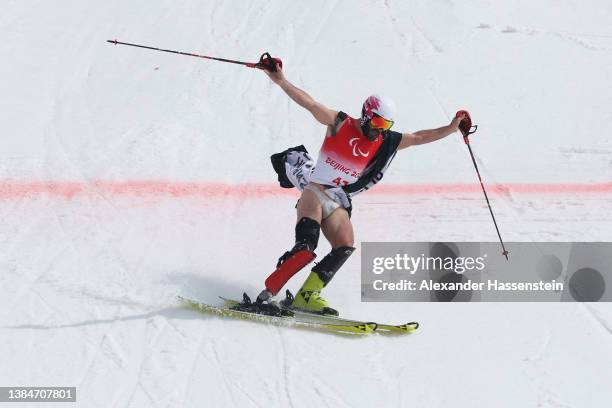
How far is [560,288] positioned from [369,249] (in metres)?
1.61

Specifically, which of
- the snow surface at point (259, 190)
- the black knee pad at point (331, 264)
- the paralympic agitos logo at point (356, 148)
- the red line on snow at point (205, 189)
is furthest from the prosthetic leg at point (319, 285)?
the red line on snow at point (205, 189)

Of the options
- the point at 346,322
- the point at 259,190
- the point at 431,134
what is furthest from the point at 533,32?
the point at 346,322

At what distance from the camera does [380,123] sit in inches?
244

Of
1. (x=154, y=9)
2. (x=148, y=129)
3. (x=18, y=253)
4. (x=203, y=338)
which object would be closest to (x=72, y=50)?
(x=154, y=9)

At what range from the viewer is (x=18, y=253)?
692cm

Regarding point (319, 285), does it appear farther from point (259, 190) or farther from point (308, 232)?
point (259, 190)

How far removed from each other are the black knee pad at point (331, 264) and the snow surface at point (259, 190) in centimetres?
40

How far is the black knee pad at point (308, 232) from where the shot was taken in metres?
6.20

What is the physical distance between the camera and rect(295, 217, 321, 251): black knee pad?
6.20 m

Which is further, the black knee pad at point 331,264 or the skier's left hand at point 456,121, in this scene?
the skier's left hand at point 456,121

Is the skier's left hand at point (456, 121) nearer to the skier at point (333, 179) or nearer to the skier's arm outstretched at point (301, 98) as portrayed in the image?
the skier at point (333, 179)

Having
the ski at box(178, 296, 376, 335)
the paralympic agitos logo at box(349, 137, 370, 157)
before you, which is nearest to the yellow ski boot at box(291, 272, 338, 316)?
the ski at box(178, 296, 376, 335)

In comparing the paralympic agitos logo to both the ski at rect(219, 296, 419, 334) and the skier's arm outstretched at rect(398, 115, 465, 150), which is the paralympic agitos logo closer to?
the skier's arm outstretched at rect(398, 115, 465, 150)

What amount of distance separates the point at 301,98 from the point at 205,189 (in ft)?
7.50
